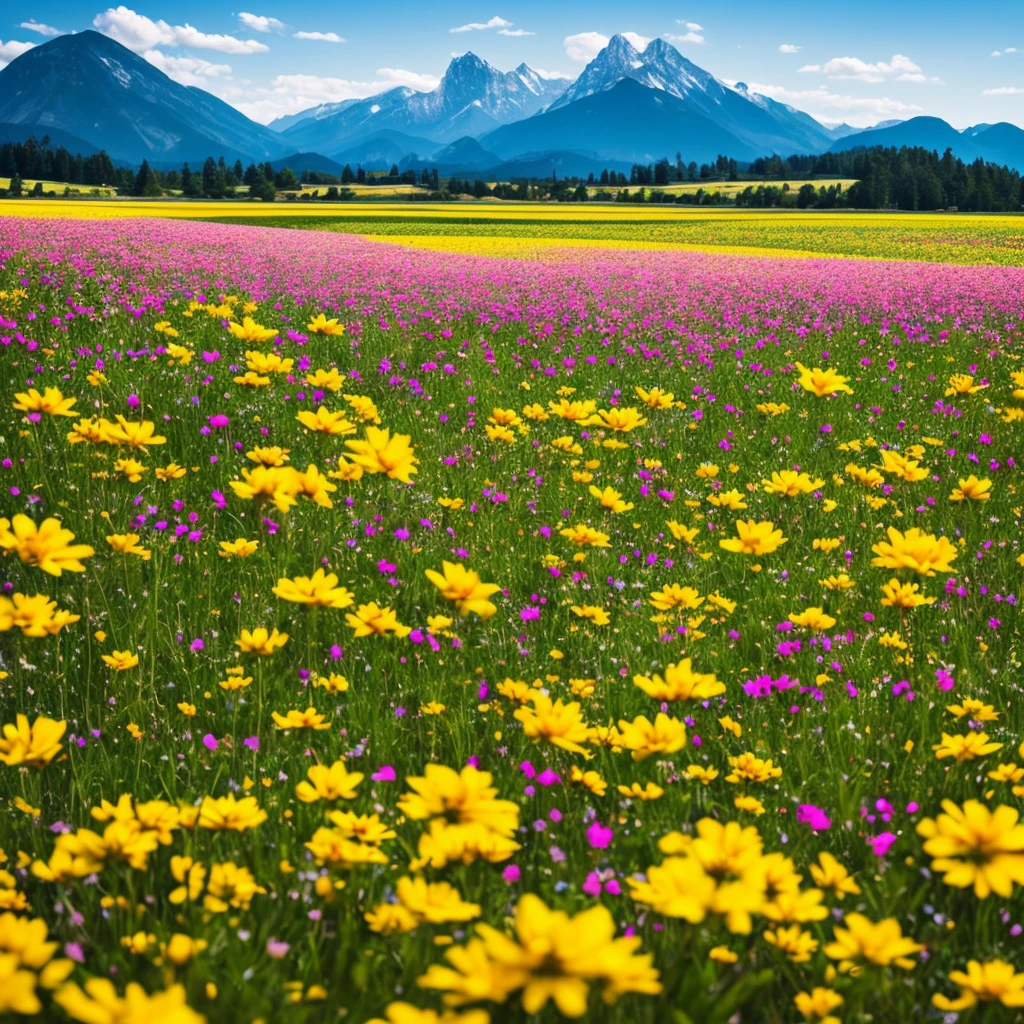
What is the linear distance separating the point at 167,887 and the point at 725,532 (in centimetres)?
340

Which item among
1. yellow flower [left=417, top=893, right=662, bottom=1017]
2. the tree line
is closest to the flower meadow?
yellow flower [left=417, top=893, right=662, bottom=1017]

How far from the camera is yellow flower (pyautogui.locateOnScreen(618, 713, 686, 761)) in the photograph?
5.29ft

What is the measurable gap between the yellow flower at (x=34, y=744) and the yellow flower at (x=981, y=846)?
5.13ft

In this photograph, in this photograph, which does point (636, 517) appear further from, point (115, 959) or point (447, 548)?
point (115, 959)

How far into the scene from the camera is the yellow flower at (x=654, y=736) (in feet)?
5.29

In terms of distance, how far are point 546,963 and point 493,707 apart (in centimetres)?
174

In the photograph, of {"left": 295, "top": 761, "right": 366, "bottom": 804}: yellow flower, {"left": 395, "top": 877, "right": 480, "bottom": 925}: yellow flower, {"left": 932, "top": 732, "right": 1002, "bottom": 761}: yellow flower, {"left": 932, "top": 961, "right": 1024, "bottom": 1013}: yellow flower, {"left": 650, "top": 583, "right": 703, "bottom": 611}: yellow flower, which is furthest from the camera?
{"left": 650, "top": 583, "right": 703, "bottom": 611}: yellow flower

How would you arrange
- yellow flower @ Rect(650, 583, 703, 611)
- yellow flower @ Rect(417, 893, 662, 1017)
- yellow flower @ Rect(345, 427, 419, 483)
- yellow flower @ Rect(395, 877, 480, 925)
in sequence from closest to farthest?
yellow flower @ Rect(417, 893, 662, 1017), yellow flower @ Rect(395, 877, 480, 925), yellow flower @ Rect(345, 427, 419, 483), yellow flower @ Rect(650, 583, 703, 611)

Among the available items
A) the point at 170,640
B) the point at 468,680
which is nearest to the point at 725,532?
the point at 468,680

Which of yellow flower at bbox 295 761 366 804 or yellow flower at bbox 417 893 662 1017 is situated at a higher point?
yellow flower at bbox 417 893 662 1017

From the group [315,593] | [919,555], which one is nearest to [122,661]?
[315,593]

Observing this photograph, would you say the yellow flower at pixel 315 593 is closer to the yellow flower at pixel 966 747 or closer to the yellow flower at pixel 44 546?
the yellow flower at pixel 44 546

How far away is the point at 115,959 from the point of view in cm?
154

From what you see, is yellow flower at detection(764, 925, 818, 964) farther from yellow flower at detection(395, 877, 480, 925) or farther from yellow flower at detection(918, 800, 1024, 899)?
yellow flower at detection(395, 877, 480, 925)
